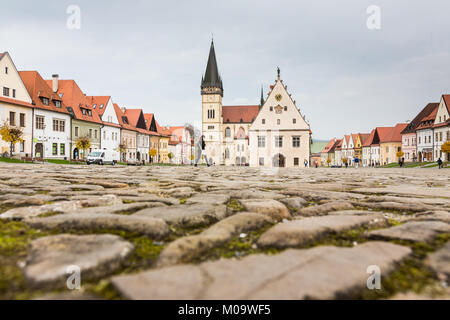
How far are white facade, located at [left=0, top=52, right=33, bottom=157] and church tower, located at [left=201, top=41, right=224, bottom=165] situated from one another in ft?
150

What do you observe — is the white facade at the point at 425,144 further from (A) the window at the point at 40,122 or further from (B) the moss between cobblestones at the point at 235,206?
(B) the moss between cobblestones at the point at 235,206

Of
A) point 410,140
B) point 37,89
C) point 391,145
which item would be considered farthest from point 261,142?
point 391,145

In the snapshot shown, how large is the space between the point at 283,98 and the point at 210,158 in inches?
1457

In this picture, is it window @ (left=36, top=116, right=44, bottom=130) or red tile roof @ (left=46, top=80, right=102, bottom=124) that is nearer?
window @ (left=36, top=116, right=44, bottom=130)

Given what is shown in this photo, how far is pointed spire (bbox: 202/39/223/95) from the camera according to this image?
7412 cm

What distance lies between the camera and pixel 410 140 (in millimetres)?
58594

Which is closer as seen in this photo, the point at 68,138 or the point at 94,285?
the point at 94,285

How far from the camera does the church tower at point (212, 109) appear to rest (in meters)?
74.2

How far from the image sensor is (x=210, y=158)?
7506 centimetres

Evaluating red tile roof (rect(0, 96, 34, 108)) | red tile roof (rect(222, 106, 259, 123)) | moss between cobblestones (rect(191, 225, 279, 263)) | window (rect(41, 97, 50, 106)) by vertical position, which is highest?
red tile roof (rect(222, 106, 259, 123))

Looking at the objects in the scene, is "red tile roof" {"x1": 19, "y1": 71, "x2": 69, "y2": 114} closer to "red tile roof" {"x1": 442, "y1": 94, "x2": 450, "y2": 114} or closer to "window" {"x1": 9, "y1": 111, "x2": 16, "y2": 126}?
"window" {"x1": 9, "y1": 111, "x2": 16, "y2": 126}

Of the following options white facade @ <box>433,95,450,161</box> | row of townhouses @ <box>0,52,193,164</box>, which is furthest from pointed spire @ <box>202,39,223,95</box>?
white facade @ <box>433,95,450,161</box>
